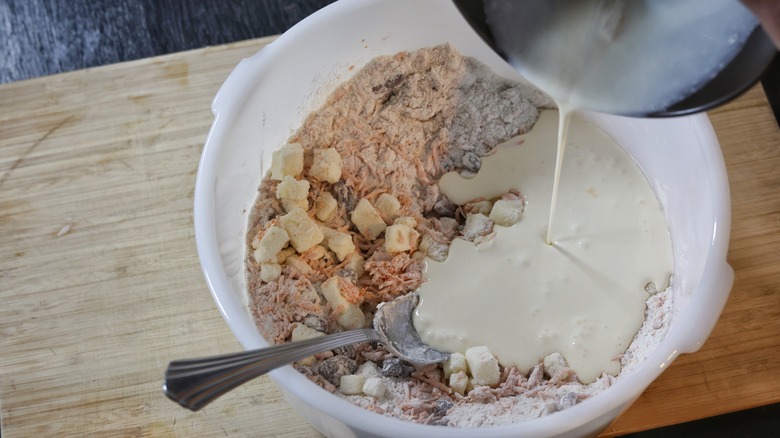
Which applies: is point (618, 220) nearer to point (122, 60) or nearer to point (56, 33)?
point (122, 60)

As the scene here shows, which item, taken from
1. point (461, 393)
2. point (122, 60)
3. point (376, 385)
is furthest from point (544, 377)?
point (122, 60)

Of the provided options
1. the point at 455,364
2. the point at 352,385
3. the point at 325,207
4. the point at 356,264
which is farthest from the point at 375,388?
the point at 325,207

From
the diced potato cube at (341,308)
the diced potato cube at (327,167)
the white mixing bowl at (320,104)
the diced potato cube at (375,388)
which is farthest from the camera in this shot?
the diced potato cube at (327,167)

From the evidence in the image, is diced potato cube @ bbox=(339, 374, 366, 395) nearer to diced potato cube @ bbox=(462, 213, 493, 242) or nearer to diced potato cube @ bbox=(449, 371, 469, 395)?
diced potato cube @ bbox=(449, 371, 469, 395)

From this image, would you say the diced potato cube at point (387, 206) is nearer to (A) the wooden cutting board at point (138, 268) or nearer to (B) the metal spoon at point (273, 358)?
(B) the metal spoon at point (273, 358)

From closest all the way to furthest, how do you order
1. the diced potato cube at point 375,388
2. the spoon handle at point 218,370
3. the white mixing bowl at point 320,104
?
the spoon handle at point 218,370 → the white mixing bowl at point 320,104 → the diced potato cube at point 375,388

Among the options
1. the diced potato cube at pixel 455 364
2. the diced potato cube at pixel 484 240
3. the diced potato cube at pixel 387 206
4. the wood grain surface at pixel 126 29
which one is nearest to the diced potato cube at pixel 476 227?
the diced potato cube at pixel 484 240
